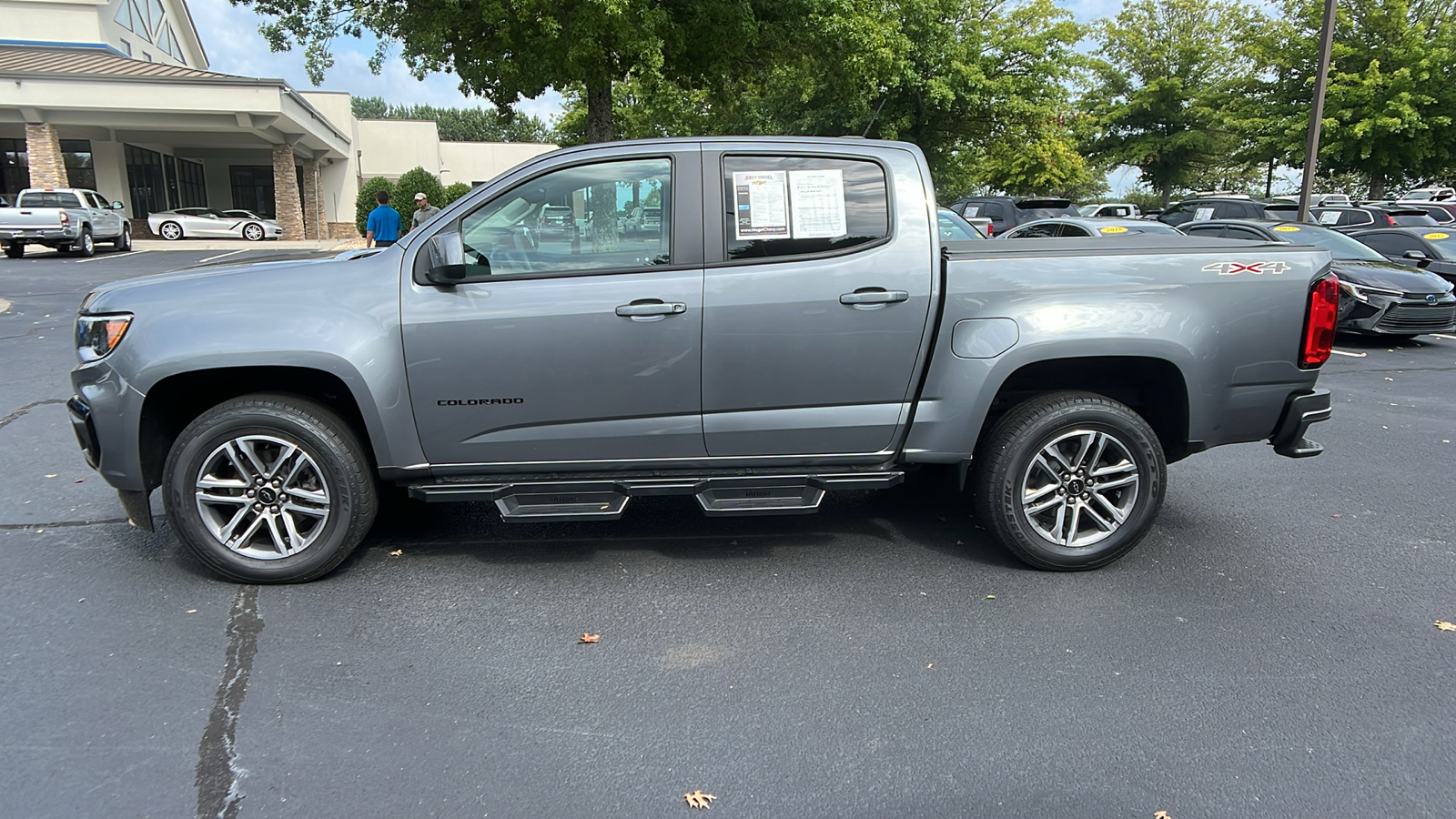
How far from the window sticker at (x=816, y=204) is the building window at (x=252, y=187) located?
140 feet

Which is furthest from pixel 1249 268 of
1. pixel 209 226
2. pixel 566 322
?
pixel 209 226

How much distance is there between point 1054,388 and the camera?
4.56m

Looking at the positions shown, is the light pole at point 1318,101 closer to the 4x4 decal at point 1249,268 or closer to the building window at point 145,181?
the 4x4 decal at point 1249,268

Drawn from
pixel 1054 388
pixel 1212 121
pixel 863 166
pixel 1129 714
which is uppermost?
pixel 1212 121

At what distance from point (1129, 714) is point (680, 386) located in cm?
214

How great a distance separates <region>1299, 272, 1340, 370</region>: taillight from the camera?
163 inches

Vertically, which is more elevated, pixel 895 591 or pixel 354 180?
pixel 354 180

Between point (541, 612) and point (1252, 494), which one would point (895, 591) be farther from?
point (1252, 494)

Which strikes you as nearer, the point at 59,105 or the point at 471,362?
the point at 471,362

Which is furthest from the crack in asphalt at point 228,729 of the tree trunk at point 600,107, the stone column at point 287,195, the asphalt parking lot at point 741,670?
the stone column at point 287,195

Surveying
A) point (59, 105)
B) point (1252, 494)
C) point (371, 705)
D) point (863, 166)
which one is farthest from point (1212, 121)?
point (59, 105)

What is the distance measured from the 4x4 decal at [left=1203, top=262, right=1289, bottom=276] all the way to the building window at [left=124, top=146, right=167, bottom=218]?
36.8 meters

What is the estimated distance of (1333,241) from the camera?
1286cm

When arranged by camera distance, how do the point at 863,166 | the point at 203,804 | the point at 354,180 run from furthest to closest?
the point at 354,180
the point at 863,166
the point at 203,804
